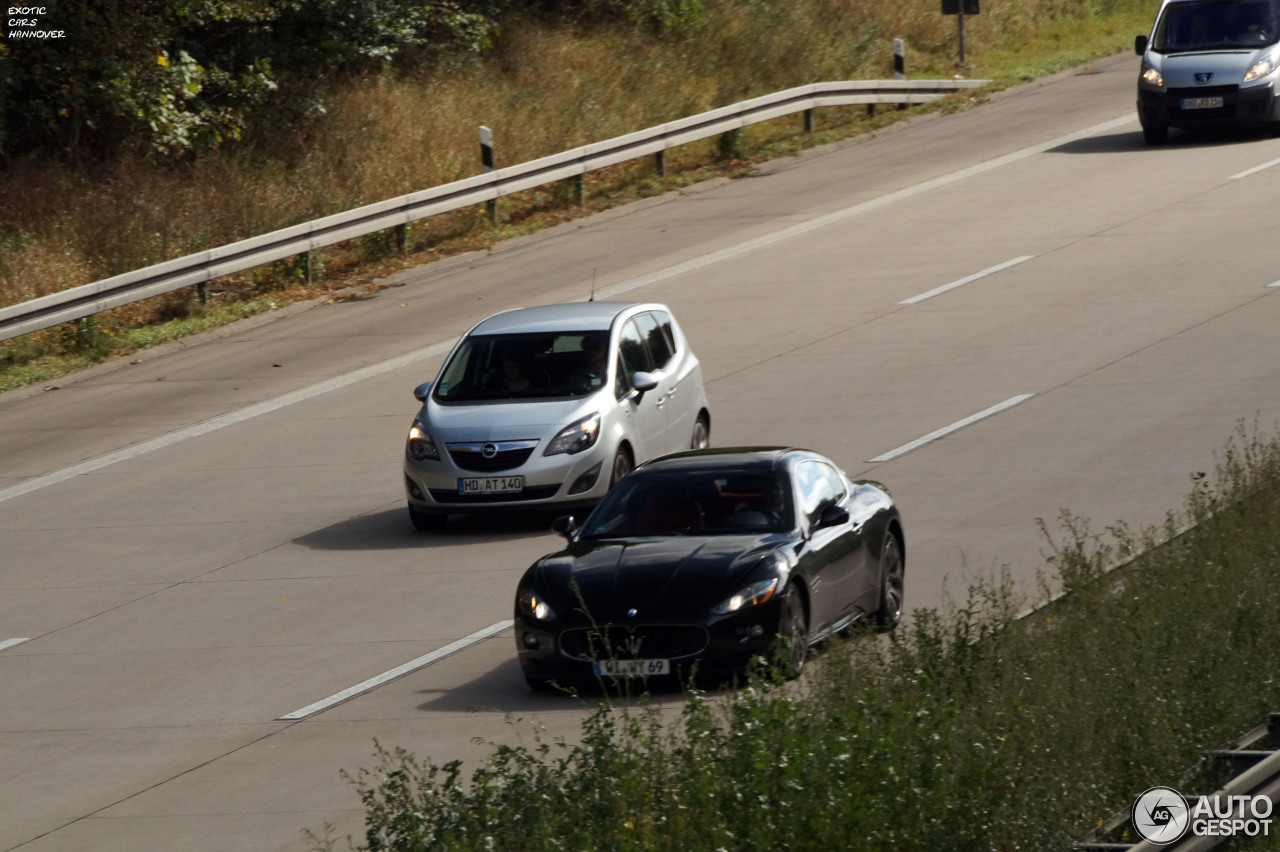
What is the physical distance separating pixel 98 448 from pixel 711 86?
23.3 m

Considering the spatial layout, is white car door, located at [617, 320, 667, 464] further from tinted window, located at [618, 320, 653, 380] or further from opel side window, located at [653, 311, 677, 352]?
opel side window, located at [653, 311, 677, 352]

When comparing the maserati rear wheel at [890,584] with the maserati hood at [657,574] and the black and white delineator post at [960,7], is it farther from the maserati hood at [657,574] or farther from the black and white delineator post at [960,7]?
the black and white delineator post at [960,7]

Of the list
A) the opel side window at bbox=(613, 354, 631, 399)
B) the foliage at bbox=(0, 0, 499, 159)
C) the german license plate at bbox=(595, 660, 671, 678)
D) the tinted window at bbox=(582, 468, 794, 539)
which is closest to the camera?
the german license plate at bbox=(595, 660, 671, 678)

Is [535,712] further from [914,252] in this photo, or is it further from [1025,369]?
[914,252]

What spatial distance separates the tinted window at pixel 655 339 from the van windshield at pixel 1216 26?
17.2m

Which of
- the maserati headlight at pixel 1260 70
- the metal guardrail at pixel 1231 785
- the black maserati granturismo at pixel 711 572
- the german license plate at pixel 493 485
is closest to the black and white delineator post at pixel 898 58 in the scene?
the maserati headlight at pixel 1260 70

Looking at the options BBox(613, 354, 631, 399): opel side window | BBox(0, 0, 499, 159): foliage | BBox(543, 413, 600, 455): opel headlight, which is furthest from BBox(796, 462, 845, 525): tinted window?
BBox(0, 0, 499, 159): foliage

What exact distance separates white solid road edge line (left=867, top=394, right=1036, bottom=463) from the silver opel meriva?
171cm

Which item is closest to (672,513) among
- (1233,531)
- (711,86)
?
(1233,531)

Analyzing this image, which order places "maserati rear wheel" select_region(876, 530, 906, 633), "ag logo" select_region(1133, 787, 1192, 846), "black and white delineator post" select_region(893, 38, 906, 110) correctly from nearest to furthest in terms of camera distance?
"ag logo" select_region(1133, 787, 1192, 846) → "maserati rear wheel" select_region(876, 530, 906, 633) → "black and white delineator post" select_region(893, 38, 906, 110)

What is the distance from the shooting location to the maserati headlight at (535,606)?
10.8 metres

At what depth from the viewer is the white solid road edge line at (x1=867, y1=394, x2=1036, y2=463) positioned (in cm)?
1655

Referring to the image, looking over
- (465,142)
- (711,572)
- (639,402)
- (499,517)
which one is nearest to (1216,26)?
(465,142)

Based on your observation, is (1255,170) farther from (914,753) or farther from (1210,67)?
(914,753)
